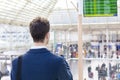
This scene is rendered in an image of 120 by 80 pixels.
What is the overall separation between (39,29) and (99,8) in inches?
134

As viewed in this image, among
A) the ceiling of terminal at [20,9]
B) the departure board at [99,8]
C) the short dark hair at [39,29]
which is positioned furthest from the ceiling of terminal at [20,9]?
the short dark hair at [39,29]

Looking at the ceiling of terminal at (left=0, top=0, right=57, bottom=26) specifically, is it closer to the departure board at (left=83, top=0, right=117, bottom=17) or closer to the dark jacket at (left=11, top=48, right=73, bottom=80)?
the departure board at (left=83, top=0, right=117, bottom=17)

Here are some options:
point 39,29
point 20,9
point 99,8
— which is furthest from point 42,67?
point 20,9

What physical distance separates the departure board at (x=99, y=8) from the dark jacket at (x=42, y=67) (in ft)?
10.9

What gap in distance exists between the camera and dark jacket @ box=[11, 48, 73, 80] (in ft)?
5.38

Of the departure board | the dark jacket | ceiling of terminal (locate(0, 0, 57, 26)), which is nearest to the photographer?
the dark jacket

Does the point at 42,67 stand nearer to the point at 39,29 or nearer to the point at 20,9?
the point at 39,29

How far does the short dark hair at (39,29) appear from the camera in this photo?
170cm

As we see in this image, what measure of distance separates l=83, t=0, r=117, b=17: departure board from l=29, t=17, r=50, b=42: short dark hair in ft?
10.7

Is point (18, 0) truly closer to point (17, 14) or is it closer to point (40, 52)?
point (17, 14)

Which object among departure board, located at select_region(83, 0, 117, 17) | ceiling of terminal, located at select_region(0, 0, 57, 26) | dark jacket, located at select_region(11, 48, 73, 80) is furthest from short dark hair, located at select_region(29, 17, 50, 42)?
ceiling of terminal, located at select_region(0, 0, 57, 26)

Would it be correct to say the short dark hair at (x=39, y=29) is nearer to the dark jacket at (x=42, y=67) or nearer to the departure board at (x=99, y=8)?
the dark jacket at (x=42, y=67)

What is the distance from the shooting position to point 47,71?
5.46ft

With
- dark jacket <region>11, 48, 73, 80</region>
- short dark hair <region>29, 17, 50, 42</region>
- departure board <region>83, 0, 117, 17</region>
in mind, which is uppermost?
departure board <region>83, 0, 117, 17</region>
